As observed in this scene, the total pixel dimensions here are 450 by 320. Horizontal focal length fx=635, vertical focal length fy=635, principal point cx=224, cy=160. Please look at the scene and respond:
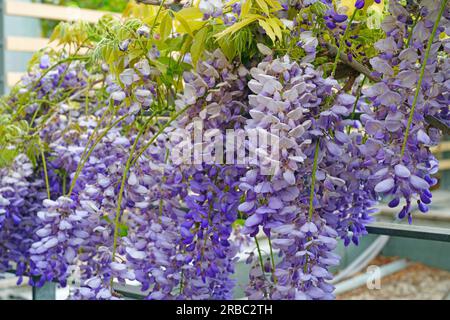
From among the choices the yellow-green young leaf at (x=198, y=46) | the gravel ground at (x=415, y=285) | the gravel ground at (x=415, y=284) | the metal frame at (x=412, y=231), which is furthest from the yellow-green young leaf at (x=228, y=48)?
the gravel ground at (x=415, y=285)

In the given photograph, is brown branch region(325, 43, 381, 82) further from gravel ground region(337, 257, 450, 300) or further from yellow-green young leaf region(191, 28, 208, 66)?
gravel ground region(337, 257, 450, 300)

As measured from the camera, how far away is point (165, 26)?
688 mm

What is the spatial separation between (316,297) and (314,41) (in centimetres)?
24

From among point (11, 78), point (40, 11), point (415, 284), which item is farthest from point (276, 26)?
point (415, 284)

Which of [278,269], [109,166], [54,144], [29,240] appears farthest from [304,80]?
[29,240]

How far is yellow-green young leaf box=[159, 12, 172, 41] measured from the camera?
0.68 meters

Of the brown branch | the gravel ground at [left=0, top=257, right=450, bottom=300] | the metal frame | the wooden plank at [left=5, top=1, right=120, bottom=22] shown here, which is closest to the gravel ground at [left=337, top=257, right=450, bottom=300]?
the gravel ground at [left=0, top=257, right=450, bottom=300]

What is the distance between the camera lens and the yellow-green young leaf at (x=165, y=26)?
26.8 inches

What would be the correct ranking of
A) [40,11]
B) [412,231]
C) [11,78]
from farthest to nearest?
[40,11] → [11,78] → [412,231]

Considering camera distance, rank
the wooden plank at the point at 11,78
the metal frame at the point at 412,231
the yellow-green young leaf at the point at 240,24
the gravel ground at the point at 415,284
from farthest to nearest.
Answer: the gravel ground at the point at 415,284 < the wooden plank at the point at 11,78 < the metal frame at the point at 412,231 < the yellow-green young leaf at the point at 240,24

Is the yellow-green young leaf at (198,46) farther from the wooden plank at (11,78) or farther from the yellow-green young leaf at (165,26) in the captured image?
the wooden plank at (11,78)

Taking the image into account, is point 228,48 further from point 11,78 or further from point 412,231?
point 11,78

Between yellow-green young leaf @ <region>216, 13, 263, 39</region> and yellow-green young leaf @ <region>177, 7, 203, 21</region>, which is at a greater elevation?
yellow-green young leaf @ <region>177, 7, 203, 21</region>

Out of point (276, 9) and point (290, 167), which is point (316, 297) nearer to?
point (290, 167)
